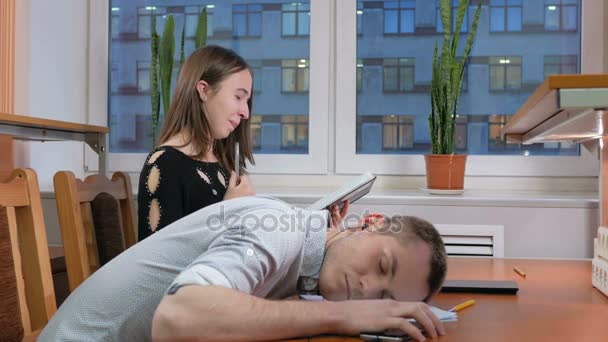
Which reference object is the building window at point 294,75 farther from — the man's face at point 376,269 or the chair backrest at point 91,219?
the man's face at point 376,269

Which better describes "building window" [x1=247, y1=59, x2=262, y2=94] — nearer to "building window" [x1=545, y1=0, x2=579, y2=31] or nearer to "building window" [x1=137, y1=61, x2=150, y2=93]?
"building window" [x1=137, y1=61, x2=150, y2=93]

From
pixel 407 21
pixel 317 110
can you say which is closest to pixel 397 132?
pixel 317 110

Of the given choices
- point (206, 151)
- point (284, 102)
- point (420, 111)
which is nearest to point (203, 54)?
point (206, 151)

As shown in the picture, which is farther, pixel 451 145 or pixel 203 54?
pixel 451 145

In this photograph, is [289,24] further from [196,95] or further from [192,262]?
[192,262]

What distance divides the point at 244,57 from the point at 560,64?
144 centimetres

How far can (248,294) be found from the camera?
988 mm

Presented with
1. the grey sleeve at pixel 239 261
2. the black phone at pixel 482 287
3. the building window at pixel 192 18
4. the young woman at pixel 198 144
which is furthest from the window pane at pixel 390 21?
the grey sleeve at pixel 239 261

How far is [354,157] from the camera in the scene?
9.80 feet

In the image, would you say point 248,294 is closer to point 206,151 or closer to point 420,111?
point 206,151

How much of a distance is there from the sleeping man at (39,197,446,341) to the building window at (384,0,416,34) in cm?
192

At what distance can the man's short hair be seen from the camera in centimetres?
115

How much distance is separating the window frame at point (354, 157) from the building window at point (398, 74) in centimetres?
16

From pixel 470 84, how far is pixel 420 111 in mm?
253
